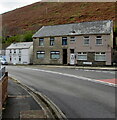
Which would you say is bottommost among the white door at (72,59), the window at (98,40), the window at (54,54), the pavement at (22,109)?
the pavement at (22,109)

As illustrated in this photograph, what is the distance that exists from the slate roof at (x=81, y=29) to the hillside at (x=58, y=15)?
3791cm

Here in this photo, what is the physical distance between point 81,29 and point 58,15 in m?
61.7

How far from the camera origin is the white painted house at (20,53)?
4734 cm

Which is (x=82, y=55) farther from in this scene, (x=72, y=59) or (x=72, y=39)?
(x=72, y=39)

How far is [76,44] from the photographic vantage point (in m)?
37.4

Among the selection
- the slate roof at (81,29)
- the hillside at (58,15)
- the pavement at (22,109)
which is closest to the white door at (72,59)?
the slate roof at (81,29)

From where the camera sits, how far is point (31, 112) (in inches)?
286

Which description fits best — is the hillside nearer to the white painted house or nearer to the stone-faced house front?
the white painted house

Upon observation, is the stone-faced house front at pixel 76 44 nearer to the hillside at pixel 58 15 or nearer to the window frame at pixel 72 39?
the window frame at pixel 72 39

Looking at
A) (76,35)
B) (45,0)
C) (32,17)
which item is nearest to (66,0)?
(45,0)

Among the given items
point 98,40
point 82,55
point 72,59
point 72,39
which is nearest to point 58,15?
point 72,39

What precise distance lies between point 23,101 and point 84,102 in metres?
2.70

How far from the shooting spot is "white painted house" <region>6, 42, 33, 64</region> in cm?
4734

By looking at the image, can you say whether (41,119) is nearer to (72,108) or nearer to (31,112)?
(31,112)
